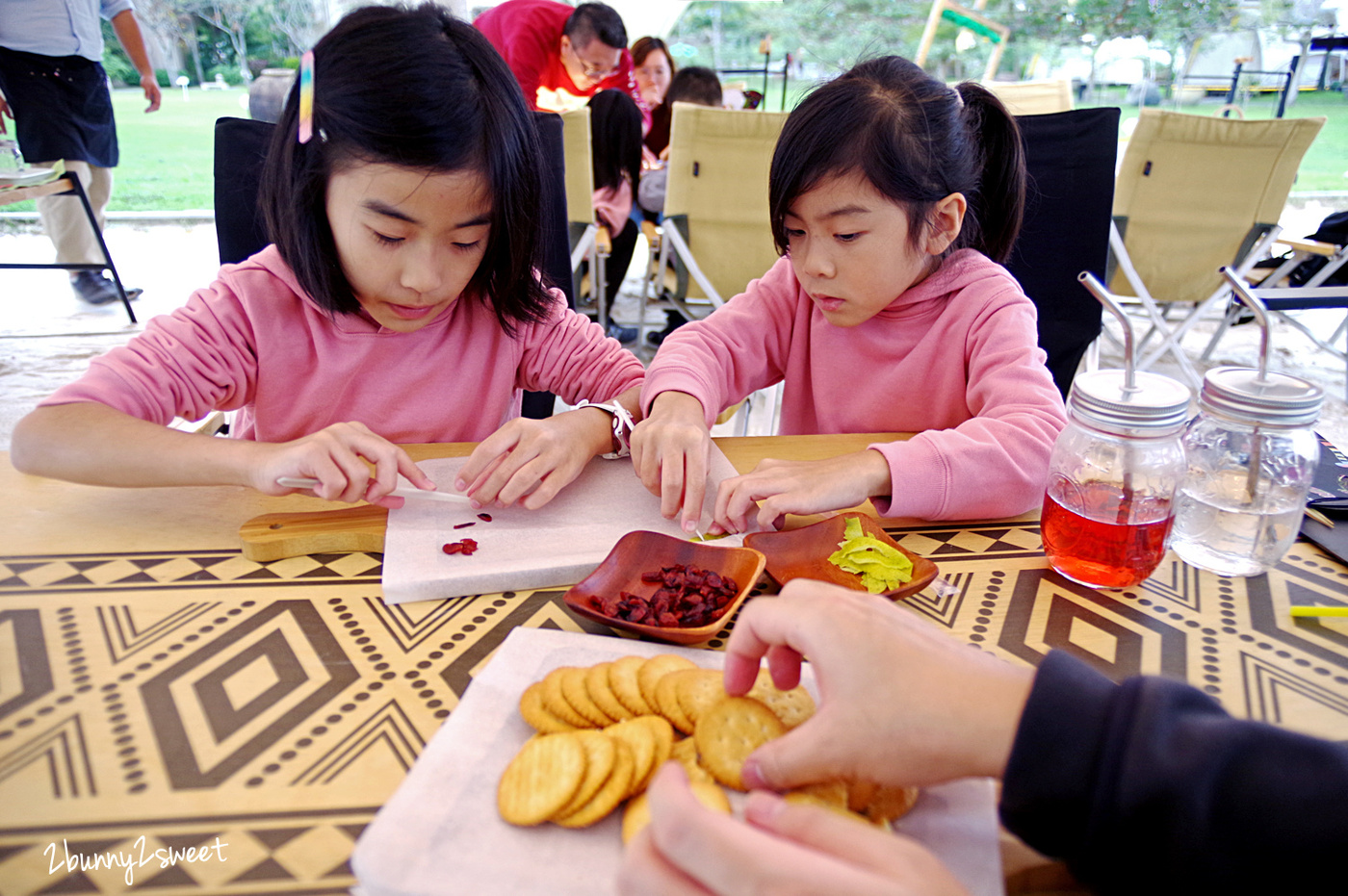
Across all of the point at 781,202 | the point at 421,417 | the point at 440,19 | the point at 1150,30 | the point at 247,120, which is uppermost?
the point at 1150,30

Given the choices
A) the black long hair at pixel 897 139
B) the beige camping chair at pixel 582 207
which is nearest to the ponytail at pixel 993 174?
the black long hair at pixel 897 139

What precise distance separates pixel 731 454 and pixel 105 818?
2.77 feet

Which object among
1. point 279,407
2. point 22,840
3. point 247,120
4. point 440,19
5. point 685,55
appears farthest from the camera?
point 685,55

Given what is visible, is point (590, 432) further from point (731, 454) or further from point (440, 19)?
point (440, 19)

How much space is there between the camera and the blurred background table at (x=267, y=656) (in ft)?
1.86

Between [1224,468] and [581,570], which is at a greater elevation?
[1224,468]

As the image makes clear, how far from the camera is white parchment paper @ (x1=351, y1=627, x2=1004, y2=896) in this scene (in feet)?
1.73

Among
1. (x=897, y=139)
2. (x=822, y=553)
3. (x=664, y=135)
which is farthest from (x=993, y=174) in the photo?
(x=664, y=135)

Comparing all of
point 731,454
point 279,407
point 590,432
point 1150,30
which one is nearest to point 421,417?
point 279,407

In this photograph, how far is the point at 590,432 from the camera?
46.6 inches

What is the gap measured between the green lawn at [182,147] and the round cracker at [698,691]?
210 inches

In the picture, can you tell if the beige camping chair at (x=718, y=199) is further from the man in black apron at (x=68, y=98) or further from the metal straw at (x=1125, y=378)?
the man in black apron at (x=68, y=98)

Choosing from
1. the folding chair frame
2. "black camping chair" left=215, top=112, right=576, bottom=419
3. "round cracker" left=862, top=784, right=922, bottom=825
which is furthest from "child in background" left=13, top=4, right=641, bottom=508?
the folding chair frame

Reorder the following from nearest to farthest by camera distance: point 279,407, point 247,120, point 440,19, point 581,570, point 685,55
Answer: point 581,570
point 440,19
point 279,407
point 247,120
point 685,55
